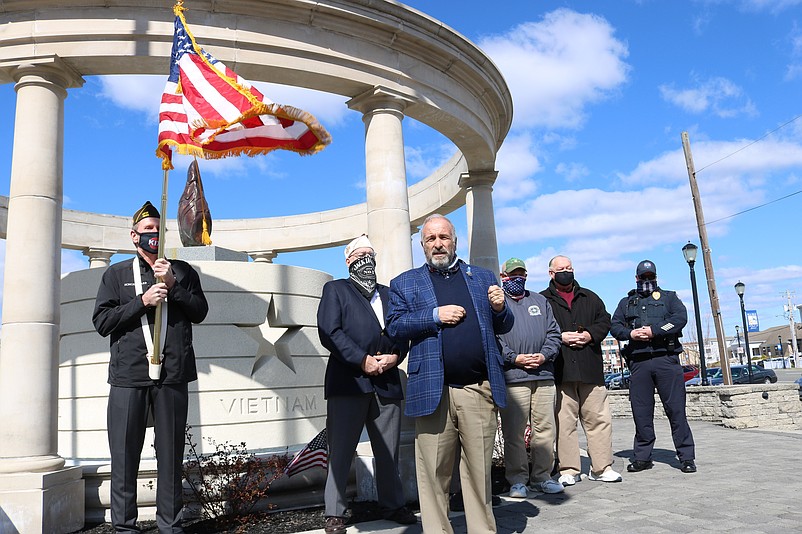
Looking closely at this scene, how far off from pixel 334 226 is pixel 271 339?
32.0 ft

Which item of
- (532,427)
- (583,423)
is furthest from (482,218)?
(532,427)

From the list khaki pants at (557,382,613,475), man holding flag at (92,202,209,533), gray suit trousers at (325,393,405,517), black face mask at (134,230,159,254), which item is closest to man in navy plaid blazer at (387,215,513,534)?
gray suit trousers at (325,393,405,517)

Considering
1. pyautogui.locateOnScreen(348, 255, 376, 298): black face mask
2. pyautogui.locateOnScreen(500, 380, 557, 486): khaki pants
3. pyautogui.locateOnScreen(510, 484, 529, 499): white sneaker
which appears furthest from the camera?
pyautogui.locateOnScreen(500, 380, 557, 486): khaki pants

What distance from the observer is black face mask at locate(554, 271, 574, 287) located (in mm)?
6531

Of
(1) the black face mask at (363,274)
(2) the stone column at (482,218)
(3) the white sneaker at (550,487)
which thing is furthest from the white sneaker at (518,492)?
(2) the stone column at (482,218)

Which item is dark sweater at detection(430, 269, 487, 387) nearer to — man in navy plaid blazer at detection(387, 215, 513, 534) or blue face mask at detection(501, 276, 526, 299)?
man in navy plaid blazer at detection(387, 215, 513, 534)

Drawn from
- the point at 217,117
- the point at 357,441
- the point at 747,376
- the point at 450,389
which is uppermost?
the point at 217,117

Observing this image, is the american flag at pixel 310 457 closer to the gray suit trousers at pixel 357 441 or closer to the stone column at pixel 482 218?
the gray suit trousers at pixel 357 441

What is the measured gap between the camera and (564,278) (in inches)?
257

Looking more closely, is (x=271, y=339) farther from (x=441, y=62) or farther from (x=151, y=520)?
(x=441, y=62)

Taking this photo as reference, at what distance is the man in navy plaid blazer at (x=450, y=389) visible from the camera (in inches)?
156

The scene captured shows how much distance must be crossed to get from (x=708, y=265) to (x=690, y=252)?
209cm

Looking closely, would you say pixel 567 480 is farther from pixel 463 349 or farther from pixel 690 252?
pixel 690 252

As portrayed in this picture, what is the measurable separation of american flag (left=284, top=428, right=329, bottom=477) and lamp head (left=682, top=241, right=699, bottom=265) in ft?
44.5
